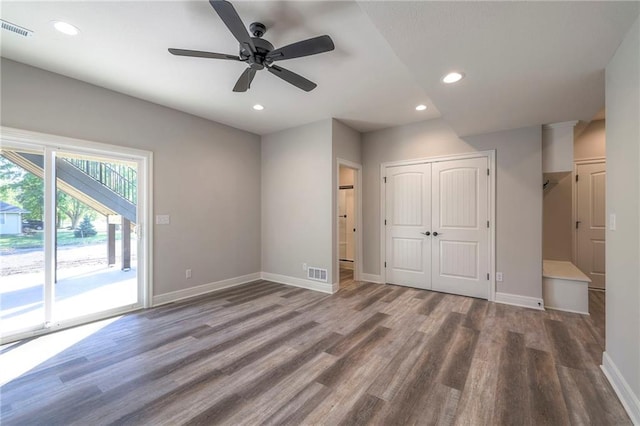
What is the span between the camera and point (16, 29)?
2.18m

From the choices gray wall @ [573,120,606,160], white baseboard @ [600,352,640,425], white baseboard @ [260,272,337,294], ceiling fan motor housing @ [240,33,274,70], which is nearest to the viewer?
white baseboard @ [600,352,640,425]

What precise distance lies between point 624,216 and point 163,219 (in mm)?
4730

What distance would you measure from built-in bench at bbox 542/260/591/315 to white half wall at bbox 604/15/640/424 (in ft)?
5.24

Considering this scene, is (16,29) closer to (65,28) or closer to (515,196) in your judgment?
(65,28)

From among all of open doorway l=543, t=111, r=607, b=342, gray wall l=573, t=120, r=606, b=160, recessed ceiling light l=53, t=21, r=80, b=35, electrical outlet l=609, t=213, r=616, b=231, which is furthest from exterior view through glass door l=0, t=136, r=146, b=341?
gray wall l=573, t=120, r=606, b=160

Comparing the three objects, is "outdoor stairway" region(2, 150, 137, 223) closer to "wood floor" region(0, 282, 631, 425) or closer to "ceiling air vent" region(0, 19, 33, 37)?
"ceiling air vent" region(0, 19, 33, 37)

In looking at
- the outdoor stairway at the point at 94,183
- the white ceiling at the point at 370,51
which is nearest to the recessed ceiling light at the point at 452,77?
the white ceiling at the point at 370,51

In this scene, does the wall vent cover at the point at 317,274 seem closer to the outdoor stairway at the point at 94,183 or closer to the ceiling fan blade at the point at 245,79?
the outdoor stairway at the point at 94,183

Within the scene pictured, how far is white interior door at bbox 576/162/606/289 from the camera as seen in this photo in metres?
4.38

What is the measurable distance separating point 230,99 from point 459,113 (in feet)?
9.54

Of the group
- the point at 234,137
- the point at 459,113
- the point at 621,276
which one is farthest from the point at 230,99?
the point at 621,276

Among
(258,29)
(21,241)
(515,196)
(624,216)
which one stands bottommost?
(21,241)

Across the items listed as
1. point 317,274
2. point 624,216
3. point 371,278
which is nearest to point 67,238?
point 317,274

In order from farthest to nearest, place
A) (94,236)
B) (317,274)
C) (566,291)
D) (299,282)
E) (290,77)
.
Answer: (299,282) → (317,274) → (566,291) → (94,236) → (290,77)
